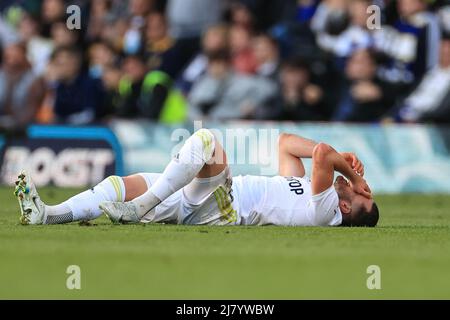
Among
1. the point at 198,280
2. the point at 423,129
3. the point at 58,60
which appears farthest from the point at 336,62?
the point at 198,280

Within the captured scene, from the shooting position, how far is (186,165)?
424 inches

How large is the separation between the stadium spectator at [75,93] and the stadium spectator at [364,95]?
180 inches

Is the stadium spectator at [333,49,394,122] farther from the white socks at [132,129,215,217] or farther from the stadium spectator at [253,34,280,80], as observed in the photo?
the white socks at [132,129,215,217]

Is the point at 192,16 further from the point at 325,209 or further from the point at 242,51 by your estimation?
the point at 325,209

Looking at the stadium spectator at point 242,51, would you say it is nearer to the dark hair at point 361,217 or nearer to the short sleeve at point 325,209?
the dark hair at point 361,217

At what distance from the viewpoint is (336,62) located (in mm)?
21234

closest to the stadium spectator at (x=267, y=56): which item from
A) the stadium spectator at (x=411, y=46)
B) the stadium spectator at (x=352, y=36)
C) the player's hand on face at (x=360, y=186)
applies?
the stadium spectator at (x=352, y=36)

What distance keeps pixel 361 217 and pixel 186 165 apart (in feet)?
6.33

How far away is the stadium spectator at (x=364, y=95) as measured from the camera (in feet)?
67.1

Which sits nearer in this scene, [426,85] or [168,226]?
[168,226]

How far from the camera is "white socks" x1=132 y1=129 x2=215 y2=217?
10.7 metres

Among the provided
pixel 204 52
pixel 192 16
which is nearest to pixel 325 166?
pixel 204 52
